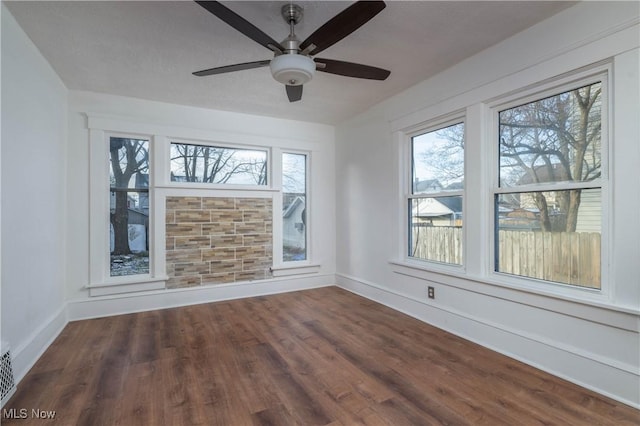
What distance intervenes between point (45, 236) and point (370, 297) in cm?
360

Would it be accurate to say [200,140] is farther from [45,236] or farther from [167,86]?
[45,236]

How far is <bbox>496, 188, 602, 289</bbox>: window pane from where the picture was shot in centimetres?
214

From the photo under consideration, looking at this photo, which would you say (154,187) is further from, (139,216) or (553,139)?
(553,139)

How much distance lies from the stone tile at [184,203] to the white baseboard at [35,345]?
154 centimetres

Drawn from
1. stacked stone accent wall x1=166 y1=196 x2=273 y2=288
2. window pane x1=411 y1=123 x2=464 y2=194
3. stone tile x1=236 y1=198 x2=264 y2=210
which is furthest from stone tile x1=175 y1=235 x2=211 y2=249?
window pane x1=411 y1=123 x2=464 y2=194

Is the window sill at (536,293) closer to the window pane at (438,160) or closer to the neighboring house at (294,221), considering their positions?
the window pane at (438,160)

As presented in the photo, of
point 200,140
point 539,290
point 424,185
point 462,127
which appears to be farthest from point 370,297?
point 200,140

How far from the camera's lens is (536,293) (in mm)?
2334

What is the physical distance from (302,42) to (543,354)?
2844 millimetres

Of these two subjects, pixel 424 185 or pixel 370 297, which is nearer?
pixel 424 185

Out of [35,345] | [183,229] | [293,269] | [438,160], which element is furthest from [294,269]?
[35,345]

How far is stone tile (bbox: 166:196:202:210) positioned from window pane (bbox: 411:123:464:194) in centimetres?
278

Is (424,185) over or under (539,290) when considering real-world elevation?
over

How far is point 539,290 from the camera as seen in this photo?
232 cm
